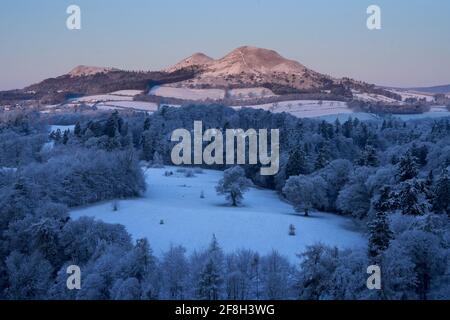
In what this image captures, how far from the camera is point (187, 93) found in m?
84.4

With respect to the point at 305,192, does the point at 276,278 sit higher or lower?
higher

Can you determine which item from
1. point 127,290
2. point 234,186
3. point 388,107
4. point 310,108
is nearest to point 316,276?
point 127,290

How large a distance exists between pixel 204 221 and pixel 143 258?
12878 mm

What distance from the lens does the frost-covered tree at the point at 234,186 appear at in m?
38.1

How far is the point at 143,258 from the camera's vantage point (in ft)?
56.6

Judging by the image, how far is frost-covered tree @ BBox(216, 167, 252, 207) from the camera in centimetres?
3812

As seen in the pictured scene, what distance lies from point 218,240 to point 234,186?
12635 millimetres

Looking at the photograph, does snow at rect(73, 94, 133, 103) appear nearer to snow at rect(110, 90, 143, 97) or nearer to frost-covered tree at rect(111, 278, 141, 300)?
snow at rect(110, 90, 143, 97)

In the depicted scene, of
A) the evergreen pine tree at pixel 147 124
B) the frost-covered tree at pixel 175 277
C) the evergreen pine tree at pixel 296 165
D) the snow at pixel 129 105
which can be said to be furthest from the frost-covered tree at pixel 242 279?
the snow at pixel 129 105

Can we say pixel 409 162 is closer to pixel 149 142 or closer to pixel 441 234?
pixel 441 234

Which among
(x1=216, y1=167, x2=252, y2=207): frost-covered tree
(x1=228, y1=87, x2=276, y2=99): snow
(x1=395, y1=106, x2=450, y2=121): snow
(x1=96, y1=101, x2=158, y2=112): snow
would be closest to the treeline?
(x1=395, y1=106, x2=450, y2=121): snow

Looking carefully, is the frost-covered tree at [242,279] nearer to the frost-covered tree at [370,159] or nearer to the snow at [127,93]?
the frost-covered tree at [370,159]

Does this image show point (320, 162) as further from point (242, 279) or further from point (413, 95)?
point (413, 95)
